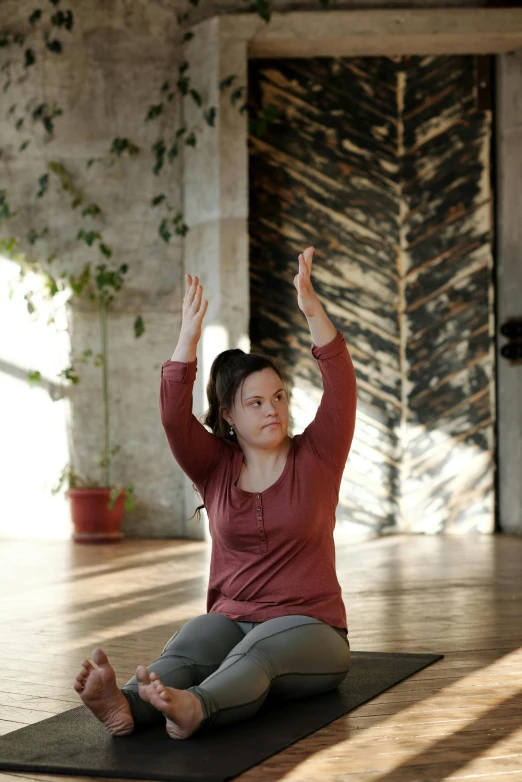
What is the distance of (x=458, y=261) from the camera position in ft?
22.9

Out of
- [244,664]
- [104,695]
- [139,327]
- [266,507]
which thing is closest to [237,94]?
[139,327]

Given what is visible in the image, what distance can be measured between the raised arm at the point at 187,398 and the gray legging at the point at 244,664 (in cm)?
41

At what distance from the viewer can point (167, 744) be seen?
89.4 inches

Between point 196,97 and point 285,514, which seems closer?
point 285,514

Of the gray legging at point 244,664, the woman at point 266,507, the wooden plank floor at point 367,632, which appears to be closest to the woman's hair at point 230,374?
the woman at point 266,507

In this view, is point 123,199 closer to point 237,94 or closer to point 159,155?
point 159,155

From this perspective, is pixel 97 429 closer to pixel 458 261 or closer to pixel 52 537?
pixel 52 537

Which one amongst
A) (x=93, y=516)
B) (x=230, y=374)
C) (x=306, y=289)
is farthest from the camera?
(x=93, y=516)

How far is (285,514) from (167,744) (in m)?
0.66

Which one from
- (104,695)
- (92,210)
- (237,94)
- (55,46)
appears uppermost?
(55,46)

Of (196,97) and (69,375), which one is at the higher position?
(196,97)

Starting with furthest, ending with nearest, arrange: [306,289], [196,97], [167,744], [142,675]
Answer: [196,97] < [306,289] < [167,744] < [142,675]

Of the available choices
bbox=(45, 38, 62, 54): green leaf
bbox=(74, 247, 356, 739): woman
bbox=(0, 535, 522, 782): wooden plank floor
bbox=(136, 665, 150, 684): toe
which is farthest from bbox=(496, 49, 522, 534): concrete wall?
bbox=(136, 665, 150, 684): toe

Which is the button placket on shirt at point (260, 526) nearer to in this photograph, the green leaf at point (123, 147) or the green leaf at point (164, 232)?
the green leaf at point (164, 232)
